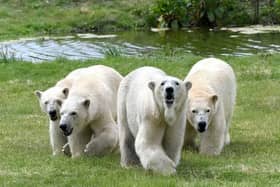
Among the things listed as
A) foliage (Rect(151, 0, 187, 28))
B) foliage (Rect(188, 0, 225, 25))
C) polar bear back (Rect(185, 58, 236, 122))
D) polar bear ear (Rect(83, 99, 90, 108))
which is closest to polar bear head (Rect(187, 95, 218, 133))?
polar bear back (Rect(185, 58, 236, 122))

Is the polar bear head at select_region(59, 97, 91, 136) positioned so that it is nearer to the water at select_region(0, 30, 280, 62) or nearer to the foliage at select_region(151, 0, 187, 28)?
the water at select_region(0, 30, 280, 62)

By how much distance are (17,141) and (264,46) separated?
1673cm

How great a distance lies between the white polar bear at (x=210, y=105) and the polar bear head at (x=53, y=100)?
5.49ft

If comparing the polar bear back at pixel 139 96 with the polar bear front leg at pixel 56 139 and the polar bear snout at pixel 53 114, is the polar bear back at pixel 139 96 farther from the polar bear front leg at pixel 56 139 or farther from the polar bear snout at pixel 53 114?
the polar bear front leg at pixel 56 139

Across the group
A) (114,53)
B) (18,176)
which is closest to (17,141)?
(18,176)

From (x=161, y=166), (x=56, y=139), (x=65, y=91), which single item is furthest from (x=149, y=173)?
(x=56, y=139)

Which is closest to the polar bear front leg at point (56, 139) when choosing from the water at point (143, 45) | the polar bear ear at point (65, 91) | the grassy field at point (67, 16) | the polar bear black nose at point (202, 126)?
the polar bear ear at point (65, 91)

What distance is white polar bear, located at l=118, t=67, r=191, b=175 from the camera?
7595 mm

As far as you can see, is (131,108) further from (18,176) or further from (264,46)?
(264,46)

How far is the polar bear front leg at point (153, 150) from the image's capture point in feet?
25.7

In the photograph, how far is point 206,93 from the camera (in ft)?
32.2

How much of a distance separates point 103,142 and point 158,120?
1888 millimetres

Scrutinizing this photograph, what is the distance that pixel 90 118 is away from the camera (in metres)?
9.35

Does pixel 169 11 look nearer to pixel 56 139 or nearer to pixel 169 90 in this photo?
pixel 56 139
